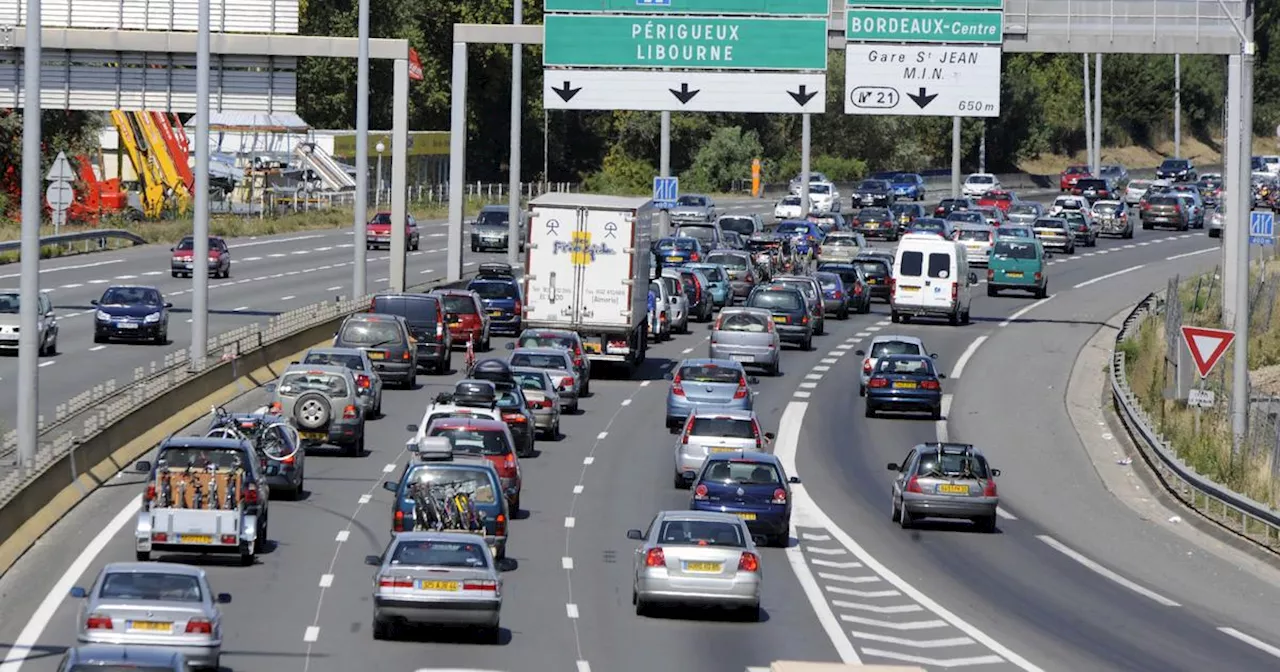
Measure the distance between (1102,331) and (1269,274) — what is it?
7.06 meters

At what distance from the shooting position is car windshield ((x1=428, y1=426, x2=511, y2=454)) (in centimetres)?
3459

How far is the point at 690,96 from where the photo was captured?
50656 millimetres

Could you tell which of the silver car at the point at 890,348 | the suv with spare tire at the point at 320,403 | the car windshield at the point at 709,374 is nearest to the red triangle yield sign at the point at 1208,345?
the car windshield at the point at 709,374

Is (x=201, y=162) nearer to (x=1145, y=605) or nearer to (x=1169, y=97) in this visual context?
(x=1145, y=605)

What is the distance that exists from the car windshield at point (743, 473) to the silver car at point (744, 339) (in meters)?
19.6

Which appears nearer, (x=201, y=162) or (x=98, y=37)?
(x=201, y=162)

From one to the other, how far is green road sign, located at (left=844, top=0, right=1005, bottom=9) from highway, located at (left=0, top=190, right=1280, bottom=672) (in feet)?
30.4

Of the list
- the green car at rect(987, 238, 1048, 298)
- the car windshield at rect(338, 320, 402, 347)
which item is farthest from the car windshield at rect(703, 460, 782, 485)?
the green car at rect(987, 238, 1048, 298)

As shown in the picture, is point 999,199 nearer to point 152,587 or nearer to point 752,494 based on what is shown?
point 752,494

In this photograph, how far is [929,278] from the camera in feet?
210

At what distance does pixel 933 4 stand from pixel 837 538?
1980 cm

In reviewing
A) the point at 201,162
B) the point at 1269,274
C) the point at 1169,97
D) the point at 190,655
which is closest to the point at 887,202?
the point at 1269,274

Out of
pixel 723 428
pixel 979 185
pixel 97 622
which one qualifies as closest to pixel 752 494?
pixel 723 428

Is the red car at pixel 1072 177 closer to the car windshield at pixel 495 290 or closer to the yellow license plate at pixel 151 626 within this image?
the car windshield at pixel 495 290
